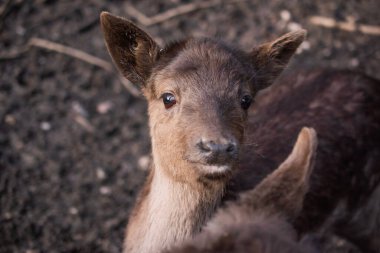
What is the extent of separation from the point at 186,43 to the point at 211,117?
0.74m

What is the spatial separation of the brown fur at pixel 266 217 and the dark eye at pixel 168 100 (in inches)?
43.9

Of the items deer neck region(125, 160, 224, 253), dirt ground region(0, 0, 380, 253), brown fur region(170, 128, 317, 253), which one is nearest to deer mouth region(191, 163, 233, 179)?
deer neck region(125, 160, 224, 253)

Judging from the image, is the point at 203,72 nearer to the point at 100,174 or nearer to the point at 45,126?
the point at 100,174

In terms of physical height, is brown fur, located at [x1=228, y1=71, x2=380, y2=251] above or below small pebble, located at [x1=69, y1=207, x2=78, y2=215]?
above

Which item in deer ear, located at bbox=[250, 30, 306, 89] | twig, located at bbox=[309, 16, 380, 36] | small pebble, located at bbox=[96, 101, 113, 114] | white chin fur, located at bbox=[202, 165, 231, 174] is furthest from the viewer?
twig, located at bbox=[309, 16, 380, 36]

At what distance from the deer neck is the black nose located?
39 cm

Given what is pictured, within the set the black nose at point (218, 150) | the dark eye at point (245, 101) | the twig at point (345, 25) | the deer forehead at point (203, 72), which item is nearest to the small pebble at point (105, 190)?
the deer forehead at point (203, 72)

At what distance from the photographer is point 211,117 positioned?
3787mm

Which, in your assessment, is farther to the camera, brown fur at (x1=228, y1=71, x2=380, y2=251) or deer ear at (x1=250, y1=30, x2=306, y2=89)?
brown fur at (x1=228, y1=71, x2=380, y2=251)

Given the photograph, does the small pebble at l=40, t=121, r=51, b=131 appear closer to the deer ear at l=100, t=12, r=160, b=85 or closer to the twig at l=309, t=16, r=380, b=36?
the deer ear at l=100, t=12, r=160, b=85

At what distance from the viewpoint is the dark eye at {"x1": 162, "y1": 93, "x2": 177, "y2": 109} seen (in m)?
4.08

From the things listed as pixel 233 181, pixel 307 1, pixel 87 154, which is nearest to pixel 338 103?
pixel 233 181

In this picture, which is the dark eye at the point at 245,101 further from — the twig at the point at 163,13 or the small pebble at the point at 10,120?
the twig at the point at 163,13

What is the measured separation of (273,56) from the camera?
4.48 meters
